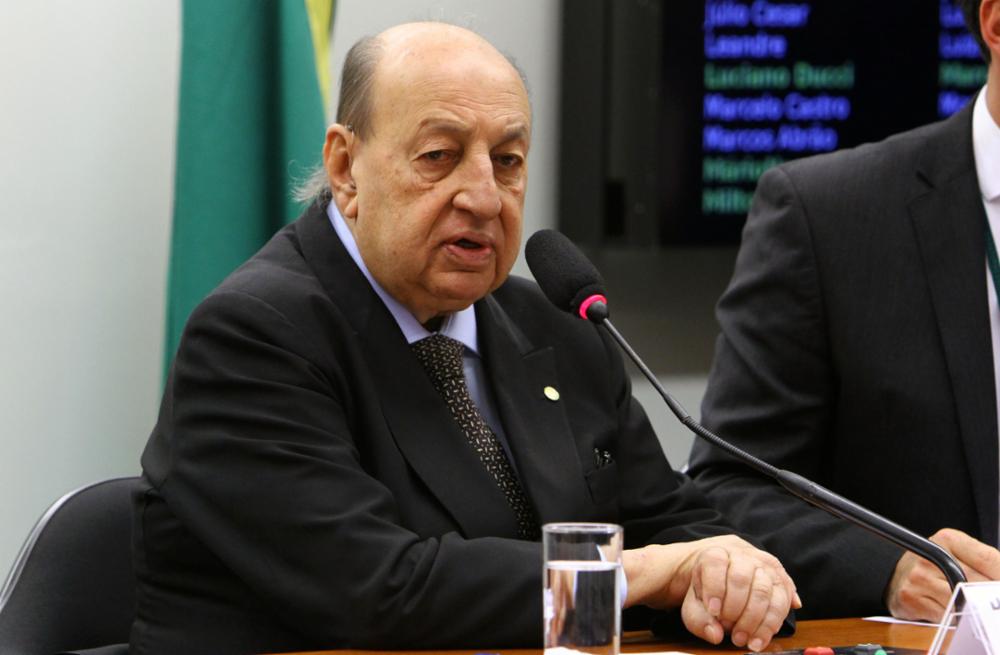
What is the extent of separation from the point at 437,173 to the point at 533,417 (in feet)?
1.16

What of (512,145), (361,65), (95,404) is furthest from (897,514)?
(95,404)

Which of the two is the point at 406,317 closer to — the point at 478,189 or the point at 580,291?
the point at 478,189

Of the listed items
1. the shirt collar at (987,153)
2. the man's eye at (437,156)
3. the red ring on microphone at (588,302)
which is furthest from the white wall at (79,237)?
the shirt collar at (987,153)

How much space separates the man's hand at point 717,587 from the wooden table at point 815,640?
0.02 meters

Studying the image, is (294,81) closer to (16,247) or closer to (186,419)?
(16,247)

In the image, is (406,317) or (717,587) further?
(406,317)

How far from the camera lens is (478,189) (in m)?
1.91

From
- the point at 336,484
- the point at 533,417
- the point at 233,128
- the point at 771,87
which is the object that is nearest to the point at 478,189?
the point at 533,417

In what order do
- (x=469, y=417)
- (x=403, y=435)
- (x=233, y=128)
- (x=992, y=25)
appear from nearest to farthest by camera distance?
(x=403, y=435)
(x=469, y=417)
(x=992, y=25)
(x=233, y=128)

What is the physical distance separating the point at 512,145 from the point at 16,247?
128cm

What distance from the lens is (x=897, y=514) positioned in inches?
93.1

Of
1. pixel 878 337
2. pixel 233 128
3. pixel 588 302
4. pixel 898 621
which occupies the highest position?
pixel 233 128

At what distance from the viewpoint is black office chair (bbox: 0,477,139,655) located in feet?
6.34

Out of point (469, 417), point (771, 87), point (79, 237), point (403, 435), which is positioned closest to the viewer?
point (403, 435)
